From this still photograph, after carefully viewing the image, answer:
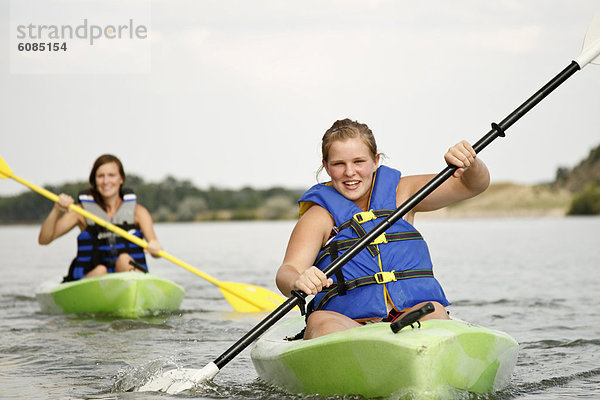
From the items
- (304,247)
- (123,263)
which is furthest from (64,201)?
(304,247)

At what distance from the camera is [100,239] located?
6.22 m

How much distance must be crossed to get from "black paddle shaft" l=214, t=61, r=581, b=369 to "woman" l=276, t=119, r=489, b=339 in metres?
0.06

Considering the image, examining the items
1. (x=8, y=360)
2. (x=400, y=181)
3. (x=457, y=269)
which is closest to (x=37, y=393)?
(x=8, y=360)

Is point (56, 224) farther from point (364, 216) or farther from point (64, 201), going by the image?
point (364, 216)

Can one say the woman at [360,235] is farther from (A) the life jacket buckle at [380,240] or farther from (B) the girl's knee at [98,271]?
(B) the girl's knee at [98,271]

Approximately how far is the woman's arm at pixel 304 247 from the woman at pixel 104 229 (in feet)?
10.2

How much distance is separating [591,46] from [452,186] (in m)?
0.84

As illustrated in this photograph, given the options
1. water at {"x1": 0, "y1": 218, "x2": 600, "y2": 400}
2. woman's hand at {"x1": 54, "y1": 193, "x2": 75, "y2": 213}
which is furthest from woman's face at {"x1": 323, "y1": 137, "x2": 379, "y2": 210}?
woman's hand at {"x1": 54, "y1": 193, "x2": 75, "y2": 213}

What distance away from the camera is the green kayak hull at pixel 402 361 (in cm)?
259

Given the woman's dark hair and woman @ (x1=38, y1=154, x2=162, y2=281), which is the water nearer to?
woman @ (x1=38, y1=154, x2=162, y2=281)

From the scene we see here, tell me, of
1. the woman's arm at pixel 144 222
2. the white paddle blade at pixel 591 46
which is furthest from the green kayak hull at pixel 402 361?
the woman's arm at pixel 144 222

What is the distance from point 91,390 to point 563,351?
101 inches

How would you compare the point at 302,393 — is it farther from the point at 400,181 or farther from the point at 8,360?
the point at 8,360

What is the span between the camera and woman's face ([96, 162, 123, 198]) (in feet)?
20.1
